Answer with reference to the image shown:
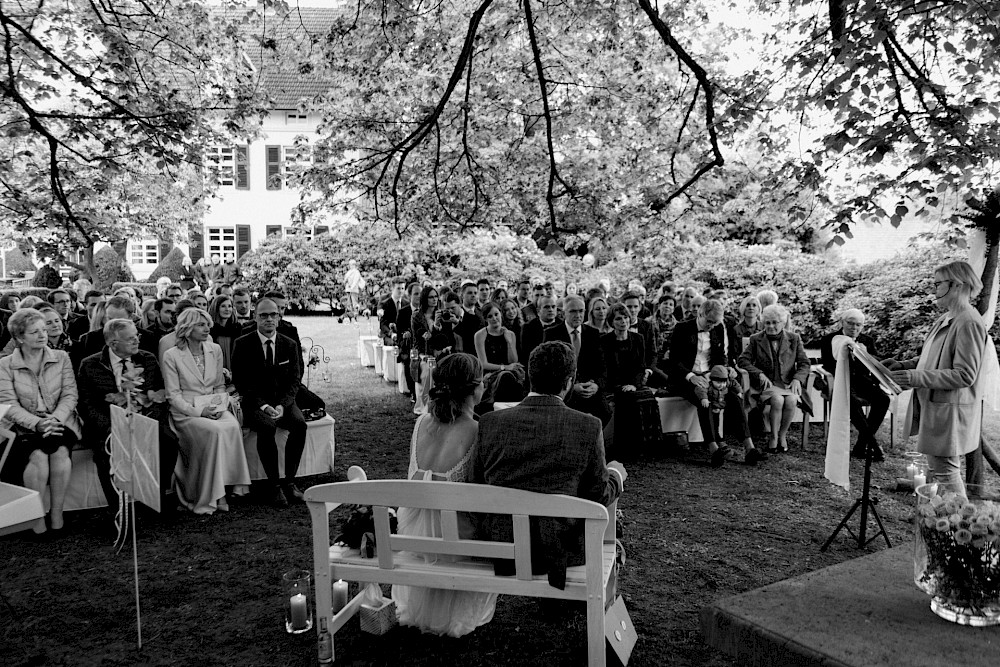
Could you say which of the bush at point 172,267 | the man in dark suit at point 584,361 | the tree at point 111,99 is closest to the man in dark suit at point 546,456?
the man in dark suit at point 584,361

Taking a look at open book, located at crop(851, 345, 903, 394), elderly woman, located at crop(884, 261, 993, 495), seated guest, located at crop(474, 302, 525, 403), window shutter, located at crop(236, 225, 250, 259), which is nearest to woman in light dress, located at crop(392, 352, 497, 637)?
open book, located at crop(851, 345, 903, 394)

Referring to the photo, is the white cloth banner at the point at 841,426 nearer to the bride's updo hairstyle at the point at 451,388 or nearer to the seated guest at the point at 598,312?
the bride's updo hairstyle at the point at 451,388

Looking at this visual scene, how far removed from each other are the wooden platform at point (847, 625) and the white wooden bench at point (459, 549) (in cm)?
68

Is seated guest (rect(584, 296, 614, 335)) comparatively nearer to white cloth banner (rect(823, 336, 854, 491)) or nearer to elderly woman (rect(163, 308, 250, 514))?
white cloth banner (rect(823, 336, 854, 491))

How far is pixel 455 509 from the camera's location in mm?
3258

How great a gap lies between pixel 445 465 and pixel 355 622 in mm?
993

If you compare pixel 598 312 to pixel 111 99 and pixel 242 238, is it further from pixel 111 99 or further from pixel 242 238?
pixel 242 238

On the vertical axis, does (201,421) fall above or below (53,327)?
below

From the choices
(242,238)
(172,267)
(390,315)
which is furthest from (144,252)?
(390,315)

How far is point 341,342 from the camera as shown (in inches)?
755

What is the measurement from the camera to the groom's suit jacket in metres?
3.44

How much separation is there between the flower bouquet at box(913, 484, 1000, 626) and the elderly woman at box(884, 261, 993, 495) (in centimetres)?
204

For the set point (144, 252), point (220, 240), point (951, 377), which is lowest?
point (951, 377)

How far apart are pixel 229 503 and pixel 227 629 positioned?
2423 mm
